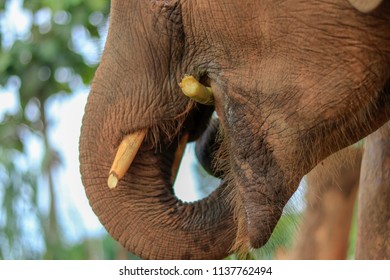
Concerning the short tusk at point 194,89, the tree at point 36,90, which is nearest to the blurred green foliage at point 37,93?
the tree at point 36,90

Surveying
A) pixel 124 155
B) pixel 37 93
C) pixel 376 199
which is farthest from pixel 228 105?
pixel 37 93

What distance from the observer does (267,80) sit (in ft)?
7.45

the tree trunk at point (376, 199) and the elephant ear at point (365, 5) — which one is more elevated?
the elephant ear at point (365, 5)

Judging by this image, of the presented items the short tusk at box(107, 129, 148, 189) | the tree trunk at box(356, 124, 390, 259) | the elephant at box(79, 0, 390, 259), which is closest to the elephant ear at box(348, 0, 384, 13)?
the elephant at box(79, 0, 390, 259)

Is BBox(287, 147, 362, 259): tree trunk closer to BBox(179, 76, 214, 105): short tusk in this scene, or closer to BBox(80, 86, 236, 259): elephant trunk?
BBox(80, 86, 236, 259): elephant trunk

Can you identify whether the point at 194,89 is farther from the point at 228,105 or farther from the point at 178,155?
the point at 178,155

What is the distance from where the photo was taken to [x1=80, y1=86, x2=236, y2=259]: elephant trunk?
2420 millimetres

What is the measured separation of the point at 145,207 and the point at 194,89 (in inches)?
13.9

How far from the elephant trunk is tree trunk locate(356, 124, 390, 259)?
2.16 feet

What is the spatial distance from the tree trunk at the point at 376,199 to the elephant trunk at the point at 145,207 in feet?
2.16

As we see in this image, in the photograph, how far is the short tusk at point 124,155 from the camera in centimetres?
233

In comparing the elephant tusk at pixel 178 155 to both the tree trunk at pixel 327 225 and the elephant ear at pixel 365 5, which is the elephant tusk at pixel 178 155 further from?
the tree trunk at pixel 327 225

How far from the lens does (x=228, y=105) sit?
230 centimetres
